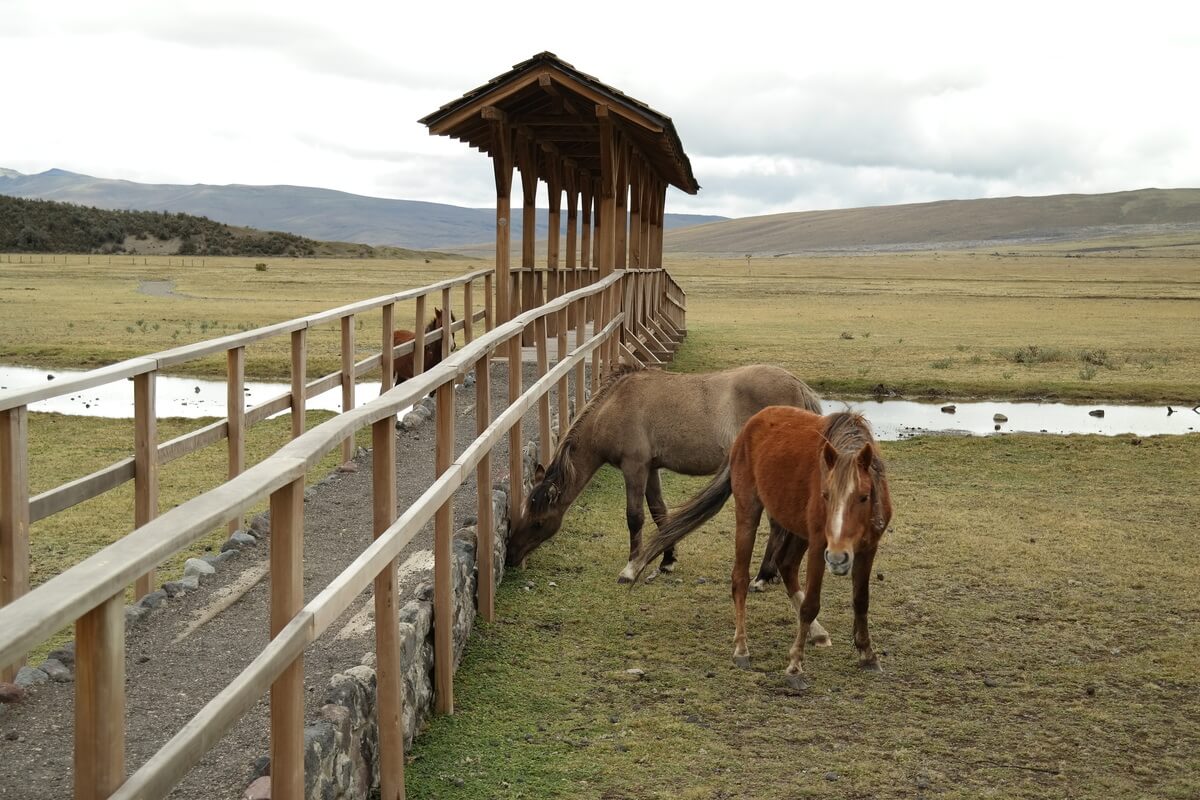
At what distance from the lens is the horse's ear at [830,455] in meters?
5.05

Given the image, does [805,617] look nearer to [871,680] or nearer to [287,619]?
[871,680]

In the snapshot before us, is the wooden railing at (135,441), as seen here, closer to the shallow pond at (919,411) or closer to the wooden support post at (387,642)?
the wooden support post at (387,642)

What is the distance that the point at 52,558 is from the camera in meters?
7.48

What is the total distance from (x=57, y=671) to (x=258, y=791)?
1651 millimetres

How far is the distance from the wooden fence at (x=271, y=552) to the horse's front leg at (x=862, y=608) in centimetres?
183

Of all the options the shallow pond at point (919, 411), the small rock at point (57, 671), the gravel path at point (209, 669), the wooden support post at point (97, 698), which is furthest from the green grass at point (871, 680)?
the shallow pond at point (919, 411)

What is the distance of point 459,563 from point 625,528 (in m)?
3.04

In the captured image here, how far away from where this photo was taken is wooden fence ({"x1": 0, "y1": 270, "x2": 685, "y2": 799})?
6.07ft

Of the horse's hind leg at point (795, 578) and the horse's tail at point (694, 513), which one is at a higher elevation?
the horse's tail at point (694, 513)

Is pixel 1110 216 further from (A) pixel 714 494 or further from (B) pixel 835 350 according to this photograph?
(A) pixel 714 494

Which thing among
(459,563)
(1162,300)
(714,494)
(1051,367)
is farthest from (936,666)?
(1162,300)

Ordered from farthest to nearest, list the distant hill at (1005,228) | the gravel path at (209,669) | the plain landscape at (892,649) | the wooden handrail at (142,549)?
the distant hill at (1005,228), the plain landscape at (892,649), the gravel path at (209,669), the wooden handrail at (142,549)

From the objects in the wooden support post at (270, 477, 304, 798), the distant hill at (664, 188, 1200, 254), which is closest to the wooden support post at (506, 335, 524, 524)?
the wooden support post at (270, 477, 304, 798)

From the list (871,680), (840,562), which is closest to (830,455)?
(840,562)
